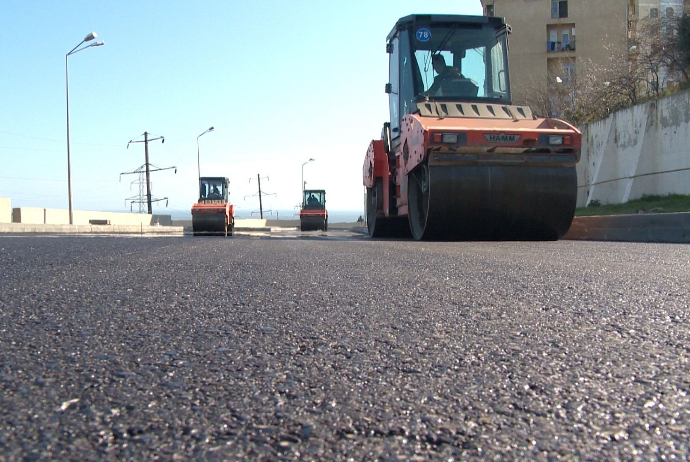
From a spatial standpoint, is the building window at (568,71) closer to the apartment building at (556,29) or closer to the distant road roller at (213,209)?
the apartment building at (556,29)

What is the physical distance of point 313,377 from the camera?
184cm

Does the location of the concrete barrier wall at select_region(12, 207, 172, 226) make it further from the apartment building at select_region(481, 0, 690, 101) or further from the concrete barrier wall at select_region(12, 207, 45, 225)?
the apartment building at select_region(481, 0, 690, 101)

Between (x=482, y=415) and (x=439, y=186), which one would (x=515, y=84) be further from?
(x=482, y=415)

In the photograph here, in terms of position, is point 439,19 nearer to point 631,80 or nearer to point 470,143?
point 470,143

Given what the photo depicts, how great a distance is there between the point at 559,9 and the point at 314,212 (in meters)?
21.4

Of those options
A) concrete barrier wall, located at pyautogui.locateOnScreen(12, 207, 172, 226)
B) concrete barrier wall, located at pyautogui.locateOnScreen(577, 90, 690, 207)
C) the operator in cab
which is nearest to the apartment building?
concrete barrier wall, located at pyautogui.locateOnScreen(577, 90, 690, 207)

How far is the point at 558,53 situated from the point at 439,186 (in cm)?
3730

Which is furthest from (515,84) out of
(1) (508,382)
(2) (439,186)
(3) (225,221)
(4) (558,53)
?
(1) (508,382)

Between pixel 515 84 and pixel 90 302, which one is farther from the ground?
pixel 515 84

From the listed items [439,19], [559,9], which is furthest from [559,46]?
[439,19]

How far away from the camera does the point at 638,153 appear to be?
60.1ft

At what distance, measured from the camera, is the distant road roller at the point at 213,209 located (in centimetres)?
2619

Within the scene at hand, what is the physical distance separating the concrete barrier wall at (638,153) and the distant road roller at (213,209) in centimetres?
1357

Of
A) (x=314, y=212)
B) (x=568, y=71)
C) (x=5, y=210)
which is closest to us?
(x=5, y=210)
